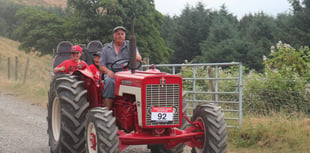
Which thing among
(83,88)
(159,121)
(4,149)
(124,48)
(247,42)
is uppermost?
(247,42)

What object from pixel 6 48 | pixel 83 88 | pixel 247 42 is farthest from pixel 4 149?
pixel 6 48

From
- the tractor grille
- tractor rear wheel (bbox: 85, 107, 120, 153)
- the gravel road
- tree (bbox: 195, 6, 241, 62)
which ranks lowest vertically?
the gravel road

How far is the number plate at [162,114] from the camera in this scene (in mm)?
6250

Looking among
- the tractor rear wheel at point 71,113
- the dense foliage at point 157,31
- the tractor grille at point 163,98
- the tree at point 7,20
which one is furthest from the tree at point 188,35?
the tractor grille at point 163,98

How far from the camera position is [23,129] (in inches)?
419

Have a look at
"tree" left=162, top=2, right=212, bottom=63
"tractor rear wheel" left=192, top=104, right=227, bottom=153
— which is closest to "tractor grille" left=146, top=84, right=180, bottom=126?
"tractor rear wheel" left=192, top=104, right=227, bottom=153

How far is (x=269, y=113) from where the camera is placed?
32.9 ft

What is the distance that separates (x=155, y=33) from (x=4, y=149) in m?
28.8

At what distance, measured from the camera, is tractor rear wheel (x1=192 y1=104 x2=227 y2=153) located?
20.9 ft

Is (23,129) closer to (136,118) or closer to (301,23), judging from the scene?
(136,118)

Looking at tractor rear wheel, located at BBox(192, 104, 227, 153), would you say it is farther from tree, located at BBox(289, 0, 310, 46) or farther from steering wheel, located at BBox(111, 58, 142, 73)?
tree, located at BBox(289, 0, 310, 46)

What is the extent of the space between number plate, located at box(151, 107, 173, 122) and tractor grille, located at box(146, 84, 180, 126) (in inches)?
1.6

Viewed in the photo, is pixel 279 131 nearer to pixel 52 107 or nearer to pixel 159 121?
pixel 159 121

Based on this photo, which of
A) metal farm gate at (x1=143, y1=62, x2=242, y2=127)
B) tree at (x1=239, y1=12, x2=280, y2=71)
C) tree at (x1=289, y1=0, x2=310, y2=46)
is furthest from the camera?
tree at (x1=239, y1=12, x2=280, y2=71)
